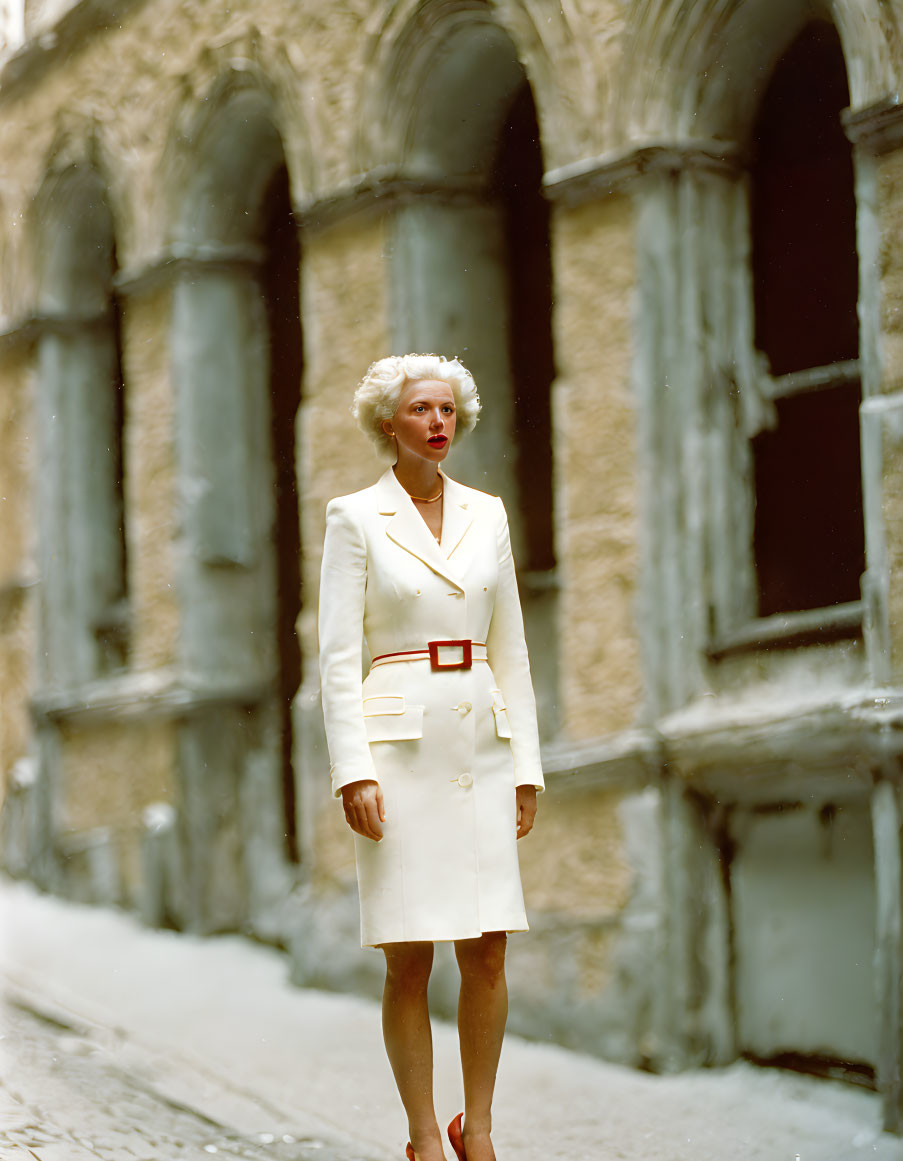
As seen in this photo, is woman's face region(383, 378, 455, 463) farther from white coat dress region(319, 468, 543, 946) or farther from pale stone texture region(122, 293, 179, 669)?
pale stone texture region(122, 293, 179, 669)

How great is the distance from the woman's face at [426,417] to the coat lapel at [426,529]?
4.4 inches

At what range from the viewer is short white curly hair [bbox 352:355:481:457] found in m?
4.66

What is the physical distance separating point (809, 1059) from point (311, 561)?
9.31ft

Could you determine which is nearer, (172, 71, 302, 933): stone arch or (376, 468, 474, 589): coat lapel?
(376, 468, 474, 589): coat lapel

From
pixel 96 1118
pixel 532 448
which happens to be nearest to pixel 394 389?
pixel 96 1118

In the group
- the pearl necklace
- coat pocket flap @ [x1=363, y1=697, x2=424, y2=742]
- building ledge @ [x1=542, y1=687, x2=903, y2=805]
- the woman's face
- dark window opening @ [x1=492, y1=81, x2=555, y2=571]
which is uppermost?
dark window opening @ [x1=492, y1=81, x2=555, y2=571]

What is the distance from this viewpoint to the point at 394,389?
466cm

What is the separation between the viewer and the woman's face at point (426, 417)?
182 inches

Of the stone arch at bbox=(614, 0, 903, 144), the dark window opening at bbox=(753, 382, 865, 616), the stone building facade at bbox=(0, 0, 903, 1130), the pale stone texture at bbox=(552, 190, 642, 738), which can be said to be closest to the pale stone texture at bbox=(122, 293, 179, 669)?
the stone building facade at bbox=(0, 0, 903, 1130)

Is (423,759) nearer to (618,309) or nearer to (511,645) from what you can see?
(511,645)

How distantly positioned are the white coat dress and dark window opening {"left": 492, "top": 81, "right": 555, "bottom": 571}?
2713 millimetres

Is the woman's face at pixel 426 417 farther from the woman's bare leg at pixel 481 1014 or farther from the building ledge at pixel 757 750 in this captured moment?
the building ledge at pixel 757 750

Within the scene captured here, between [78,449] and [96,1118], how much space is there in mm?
4403

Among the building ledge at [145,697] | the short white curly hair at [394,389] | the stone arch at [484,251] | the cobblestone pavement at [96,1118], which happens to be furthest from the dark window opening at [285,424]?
the short white curly hair at [394,389]
